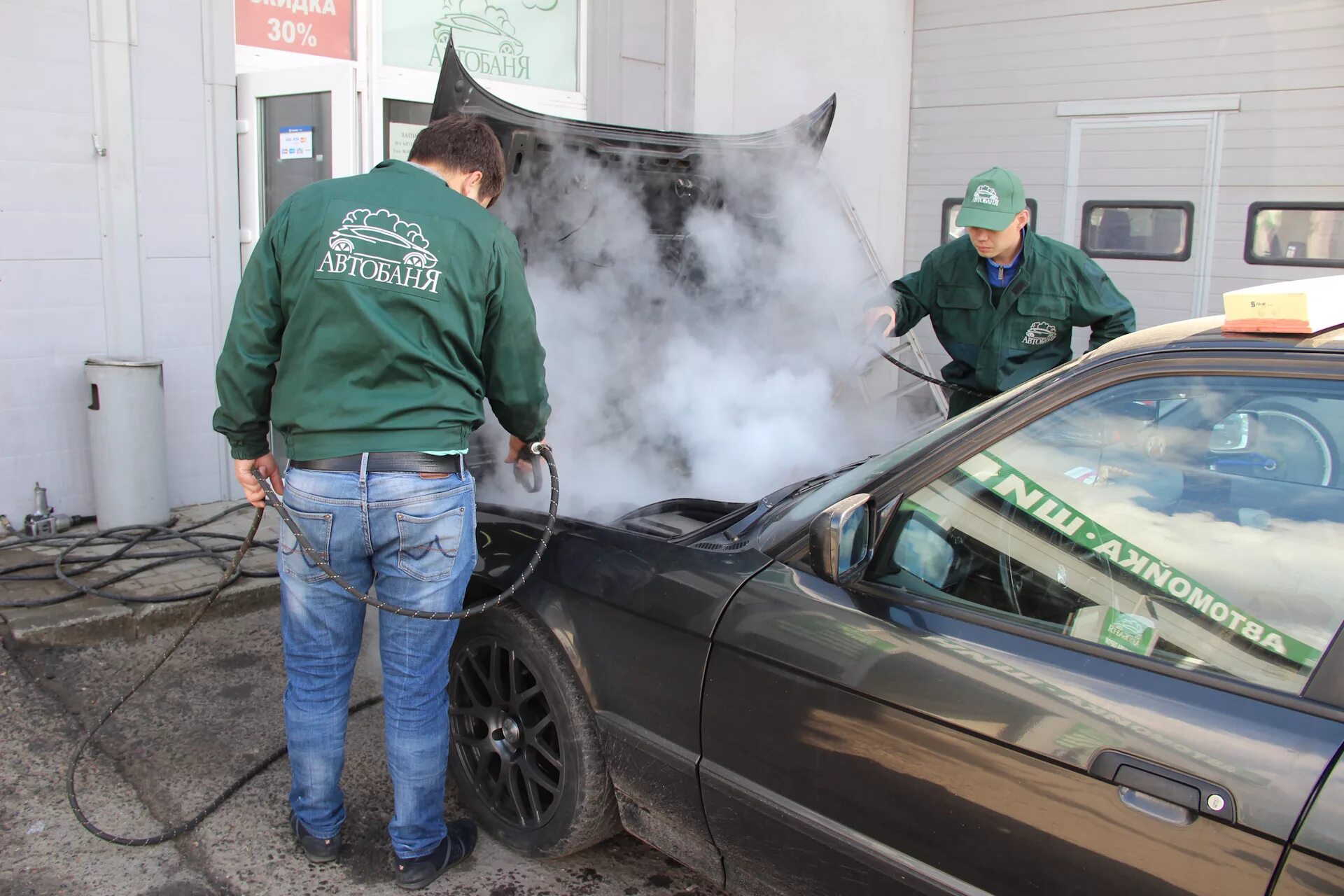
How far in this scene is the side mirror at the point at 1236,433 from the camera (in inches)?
72.2

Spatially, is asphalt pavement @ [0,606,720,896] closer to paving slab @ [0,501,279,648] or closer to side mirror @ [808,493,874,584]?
paving slab @ [0,501,279,648]

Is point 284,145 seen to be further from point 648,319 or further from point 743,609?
point 743,609

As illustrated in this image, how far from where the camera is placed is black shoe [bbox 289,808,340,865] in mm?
2703

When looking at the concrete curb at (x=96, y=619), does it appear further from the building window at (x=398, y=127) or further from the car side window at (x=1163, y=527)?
the car side window at (x=1163, y=527)

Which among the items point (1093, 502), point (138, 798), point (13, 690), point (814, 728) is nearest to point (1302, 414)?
point (1093, 502)

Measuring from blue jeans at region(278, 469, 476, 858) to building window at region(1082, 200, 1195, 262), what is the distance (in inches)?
207

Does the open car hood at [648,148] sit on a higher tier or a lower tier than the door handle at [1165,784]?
higher

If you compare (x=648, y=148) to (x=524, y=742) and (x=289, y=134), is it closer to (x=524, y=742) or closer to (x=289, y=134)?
(x=524, y=742)

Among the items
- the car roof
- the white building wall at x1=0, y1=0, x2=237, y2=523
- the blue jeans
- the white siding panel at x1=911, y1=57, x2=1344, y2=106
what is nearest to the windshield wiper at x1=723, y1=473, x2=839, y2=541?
the blue jeans

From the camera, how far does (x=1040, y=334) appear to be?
3818mm

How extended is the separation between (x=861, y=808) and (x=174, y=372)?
459 cm

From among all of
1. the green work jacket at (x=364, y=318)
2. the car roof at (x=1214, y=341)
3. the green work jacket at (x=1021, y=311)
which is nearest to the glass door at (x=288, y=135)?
the green work jacket at (x=364, y=318)

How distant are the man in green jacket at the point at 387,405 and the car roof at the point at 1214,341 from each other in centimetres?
140

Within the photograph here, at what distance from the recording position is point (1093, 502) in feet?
6.31
